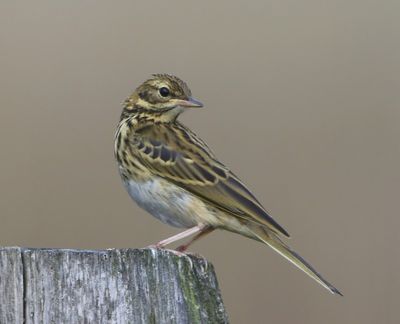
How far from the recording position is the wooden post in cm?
353

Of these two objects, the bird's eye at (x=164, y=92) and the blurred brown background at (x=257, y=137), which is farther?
the blurred brown background at (x=257, y=137)

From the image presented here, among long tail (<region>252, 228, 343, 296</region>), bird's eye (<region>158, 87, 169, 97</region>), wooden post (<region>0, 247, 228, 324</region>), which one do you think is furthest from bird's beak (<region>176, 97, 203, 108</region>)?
wooden post (<region>0, 247, 228, 324</region>)

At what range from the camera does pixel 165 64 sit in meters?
8.44

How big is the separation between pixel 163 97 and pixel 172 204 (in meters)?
0.85

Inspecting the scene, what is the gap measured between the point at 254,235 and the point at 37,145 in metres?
2.66

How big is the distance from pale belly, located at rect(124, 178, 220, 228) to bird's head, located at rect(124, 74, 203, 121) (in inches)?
23.1

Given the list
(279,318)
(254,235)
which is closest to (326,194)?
(279,318)

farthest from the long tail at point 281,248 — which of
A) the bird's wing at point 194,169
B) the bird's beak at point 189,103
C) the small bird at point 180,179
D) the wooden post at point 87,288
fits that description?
the wooden post at point 87,288

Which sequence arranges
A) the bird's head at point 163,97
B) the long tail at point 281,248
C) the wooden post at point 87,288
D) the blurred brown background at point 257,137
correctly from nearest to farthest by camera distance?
the wooden post at point 87,288 < the long tail at point 281,248 < the bird's head at point 163,97 < the blurred brown background at point 257,137

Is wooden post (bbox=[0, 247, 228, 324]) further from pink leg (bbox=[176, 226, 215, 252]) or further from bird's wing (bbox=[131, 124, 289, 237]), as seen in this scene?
pink leg (bbox=[176, 226, 215, 252])

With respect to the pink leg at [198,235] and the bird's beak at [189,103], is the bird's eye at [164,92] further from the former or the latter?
the pink leg at [198,235]

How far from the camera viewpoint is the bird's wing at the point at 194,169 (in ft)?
17.4

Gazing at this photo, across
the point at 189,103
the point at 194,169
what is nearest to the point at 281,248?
the point at 194,169

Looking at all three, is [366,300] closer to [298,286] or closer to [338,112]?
[298,286]
